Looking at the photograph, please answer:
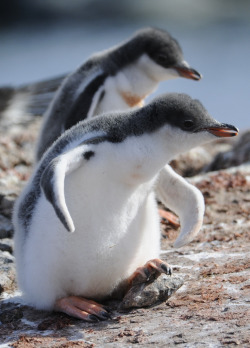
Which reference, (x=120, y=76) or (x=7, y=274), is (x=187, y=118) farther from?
(x=120, y=76)

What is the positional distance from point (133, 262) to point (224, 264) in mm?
625

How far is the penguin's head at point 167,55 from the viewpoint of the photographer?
6027 mm

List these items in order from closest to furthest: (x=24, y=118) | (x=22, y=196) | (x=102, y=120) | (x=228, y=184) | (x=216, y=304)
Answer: (x=216, y=304)
(x=102, y=120)
(x=22, y=196)
(x=228, y=184)
(x=24, y=118)

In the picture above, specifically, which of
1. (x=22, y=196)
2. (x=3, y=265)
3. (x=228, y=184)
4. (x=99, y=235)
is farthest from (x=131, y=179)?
(x=228, y=184)

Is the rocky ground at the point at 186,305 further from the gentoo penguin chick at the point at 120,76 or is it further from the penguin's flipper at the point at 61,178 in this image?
the gentoo penguin chick at the point at 120,76

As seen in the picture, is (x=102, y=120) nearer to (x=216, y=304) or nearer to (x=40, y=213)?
(x=40, y=213)

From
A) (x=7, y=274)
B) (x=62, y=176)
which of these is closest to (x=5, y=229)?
(x=7, y=274)

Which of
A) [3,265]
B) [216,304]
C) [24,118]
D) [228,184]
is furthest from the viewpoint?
[24,118]

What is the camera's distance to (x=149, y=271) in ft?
11.6

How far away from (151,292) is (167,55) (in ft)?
10.2

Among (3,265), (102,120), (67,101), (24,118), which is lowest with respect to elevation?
(24,118)

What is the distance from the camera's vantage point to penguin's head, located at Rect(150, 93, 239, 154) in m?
3.43

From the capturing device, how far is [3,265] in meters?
4.10

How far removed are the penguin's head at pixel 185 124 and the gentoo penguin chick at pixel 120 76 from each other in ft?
7.97
